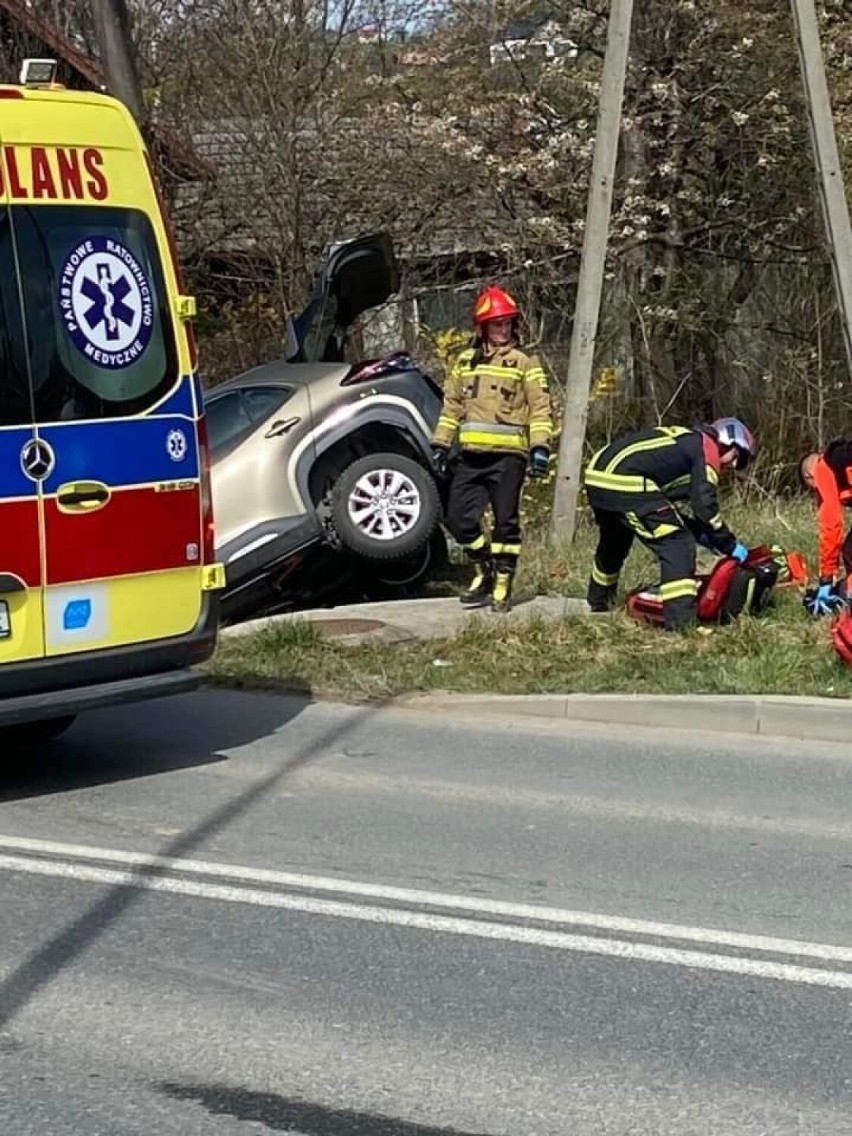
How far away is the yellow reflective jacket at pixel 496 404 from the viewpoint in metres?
10.4

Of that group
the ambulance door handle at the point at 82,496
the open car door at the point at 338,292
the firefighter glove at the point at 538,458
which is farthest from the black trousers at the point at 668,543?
the ambulance door handle at the point at 82,496

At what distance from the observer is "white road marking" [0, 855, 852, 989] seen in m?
4.93

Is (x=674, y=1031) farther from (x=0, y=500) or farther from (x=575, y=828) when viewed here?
(x=0, y=500)

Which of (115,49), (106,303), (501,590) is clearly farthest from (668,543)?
(115,49)

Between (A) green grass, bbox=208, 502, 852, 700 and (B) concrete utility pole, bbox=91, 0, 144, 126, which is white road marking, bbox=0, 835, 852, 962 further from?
(B) concrete utility pole, bbox=91, 0, 144, 126

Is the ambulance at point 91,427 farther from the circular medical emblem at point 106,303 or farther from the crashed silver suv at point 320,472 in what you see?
the crashed silver suv at point 320,472

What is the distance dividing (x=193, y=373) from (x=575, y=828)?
2395 millimetres

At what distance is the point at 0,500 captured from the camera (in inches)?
256

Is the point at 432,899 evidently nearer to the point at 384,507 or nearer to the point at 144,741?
the point at 144,741

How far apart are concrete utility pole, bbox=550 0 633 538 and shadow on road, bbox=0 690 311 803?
4.64 m

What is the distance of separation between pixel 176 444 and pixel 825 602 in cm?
413

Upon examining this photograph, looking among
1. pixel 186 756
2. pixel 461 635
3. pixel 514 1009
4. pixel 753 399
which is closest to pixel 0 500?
pixel 186 756

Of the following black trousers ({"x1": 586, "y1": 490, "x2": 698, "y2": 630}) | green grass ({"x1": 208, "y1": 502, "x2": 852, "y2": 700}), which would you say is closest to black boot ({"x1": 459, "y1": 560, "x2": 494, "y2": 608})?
green grass ({"x1": 208, "y1": 502, "x2": 852, "y2": 700})

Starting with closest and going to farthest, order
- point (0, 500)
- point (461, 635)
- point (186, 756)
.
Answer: point (0, 500) → point (186, 756) → point (461, 635)
